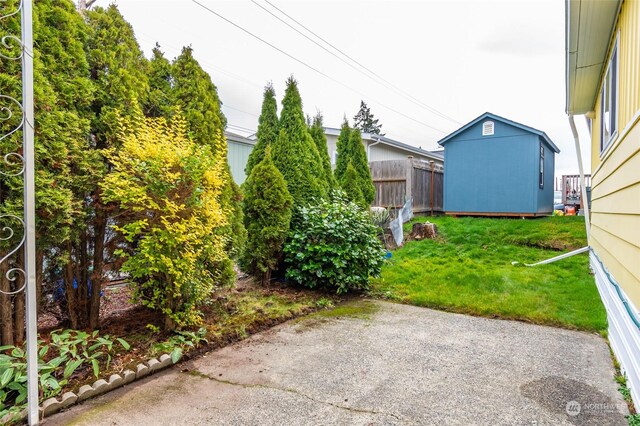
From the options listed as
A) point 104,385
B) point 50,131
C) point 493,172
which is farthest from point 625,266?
point 493,172

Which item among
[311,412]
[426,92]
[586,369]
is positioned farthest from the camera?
[426,92]

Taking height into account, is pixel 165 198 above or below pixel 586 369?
above

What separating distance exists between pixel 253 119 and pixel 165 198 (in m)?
14.9

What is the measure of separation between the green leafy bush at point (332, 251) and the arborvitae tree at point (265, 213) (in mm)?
259

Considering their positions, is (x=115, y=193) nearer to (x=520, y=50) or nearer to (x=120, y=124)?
(x=120, y=124)

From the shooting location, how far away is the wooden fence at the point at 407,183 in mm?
10977

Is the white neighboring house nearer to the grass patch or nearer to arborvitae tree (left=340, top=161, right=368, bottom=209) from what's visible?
arborvitae tree (left=340, top=161, right=368, bottom=209)

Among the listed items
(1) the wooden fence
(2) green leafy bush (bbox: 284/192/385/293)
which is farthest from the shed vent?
(2) green leafy bush (bbox: 284/192/385/293)

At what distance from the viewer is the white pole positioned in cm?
186

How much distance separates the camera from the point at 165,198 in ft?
9.34

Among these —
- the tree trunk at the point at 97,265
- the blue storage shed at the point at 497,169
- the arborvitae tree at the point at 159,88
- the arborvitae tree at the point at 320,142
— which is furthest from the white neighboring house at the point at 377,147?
the tree trunk at the point at 97,265

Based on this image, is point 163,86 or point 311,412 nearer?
point 311,412

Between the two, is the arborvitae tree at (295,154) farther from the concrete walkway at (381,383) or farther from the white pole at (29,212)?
the white pole at (29,212)

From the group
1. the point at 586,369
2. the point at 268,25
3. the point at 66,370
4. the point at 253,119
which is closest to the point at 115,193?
the point at 66,370
